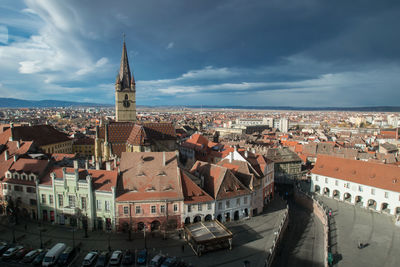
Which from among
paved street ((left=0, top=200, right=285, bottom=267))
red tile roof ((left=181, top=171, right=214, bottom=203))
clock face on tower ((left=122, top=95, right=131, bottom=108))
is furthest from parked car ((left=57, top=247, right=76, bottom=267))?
clock face on tower ((left=122, top=95, right=131, bottom=108))

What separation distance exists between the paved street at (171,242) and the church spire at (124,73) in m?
63.4

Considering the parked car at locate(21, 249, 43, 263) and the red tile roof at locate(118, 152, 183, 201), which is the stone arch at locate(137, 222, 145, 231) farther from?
the parked car at locate(21, 249, 43, 263)

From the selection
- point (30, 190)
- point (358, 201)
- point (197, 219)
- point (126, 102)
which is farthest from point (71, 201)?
point (126, 102)

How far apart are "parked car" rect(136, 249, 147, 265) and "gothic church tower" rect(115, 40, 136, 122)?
233 feet

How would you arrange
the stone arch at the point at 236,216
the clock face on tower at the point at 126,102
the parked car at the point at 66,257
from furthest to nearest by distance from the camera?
1. the clock face on tower at the point at 126,102
2. the stone arch at the point at 236,216
3. the parked car at the point at 66,257

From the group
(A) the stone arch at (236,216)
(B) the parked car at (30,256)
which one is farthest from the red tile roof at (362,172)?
(B) the parked car at (30,256)

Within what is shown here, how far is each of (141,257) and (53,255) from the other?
35.2 feet

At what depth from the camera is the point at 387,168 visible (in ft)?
184

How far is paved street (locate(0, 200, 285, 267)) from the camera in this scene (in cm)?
3516

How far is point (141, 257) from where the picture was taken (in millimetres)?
33719

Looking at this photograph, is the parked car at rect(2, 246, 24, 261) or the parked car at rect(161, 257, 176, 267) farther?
the parked car at rect(2, 246, 24, 261)

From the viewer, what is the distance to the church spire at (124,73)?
320 feet

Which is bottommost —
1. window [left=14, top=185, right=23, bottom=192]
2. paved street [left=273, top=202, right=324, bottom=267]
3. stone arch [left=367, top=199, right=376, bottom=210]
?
paved street [left=273, top=202, right=324, bottom=267]

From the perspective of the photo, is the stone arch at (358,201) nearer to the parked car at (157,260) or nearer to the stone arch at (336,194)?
the stone arch at (336,194)
